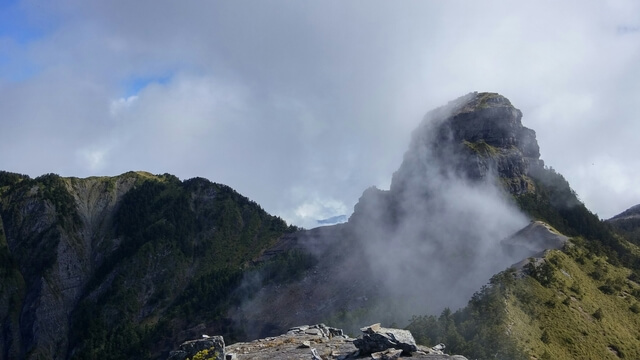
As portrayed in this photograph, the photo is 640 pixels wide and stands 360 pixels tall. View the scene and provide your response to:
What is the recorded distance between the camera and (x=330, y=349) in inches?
1954

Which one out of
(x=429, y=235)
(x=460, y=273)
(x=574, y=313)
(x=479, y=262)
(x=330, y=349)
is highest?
(x=429, y=235)

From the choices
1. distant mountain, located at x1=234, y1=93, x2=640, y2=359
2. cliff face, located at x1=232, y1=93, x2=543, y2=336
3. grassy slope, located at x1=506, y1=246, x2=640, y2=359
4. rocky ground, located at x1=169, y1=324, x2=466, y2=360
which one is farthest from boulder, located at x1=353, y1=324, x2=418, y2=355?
cliff face, located at x1=232, y1=93, x2=543, y2=336

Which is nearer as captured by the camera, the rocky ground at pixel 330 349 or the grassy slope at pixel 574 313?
the rocky ground at pixel 330 349

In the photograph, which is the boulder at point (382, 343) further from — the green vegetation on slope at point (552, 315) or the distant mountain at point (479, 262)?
the distant mountain at point (479, 262)

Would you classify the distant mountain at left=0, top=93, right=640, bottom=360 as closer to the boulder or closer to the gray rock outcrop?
the boulder

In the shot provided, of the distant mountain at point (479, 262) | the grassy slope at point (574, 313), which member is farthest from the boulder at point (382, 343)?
the grassy slope at point (574, 313)

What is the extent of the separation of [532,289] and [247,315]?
101 meters

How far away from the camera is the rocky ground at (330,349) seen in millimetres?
43125

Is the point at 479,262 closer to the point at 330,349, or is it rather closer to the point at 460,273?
the point at 460,273

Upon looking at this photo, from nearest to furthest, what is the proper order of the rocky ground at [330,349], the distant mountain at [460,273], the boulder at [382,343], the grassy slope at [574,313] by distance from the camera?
the rocky ground at [330,349] < the boulder at [382,343] < the grassy slope at [574,313] < the distant mountain at [460,273]

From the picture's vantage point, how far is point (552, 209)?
160 m

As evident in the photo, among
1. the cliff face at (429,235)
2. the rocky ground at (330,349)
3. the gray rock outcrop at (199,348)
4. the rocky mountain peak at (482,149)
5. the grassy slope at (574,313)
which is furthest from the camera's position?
the rocky mountain peak at (482,149)

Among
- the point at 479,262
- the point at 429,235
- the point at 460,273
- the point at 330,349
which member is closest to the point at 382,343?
the point at 330,349

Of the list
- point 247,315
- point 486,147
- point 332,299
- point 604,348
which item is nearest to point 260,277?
point 247,315
